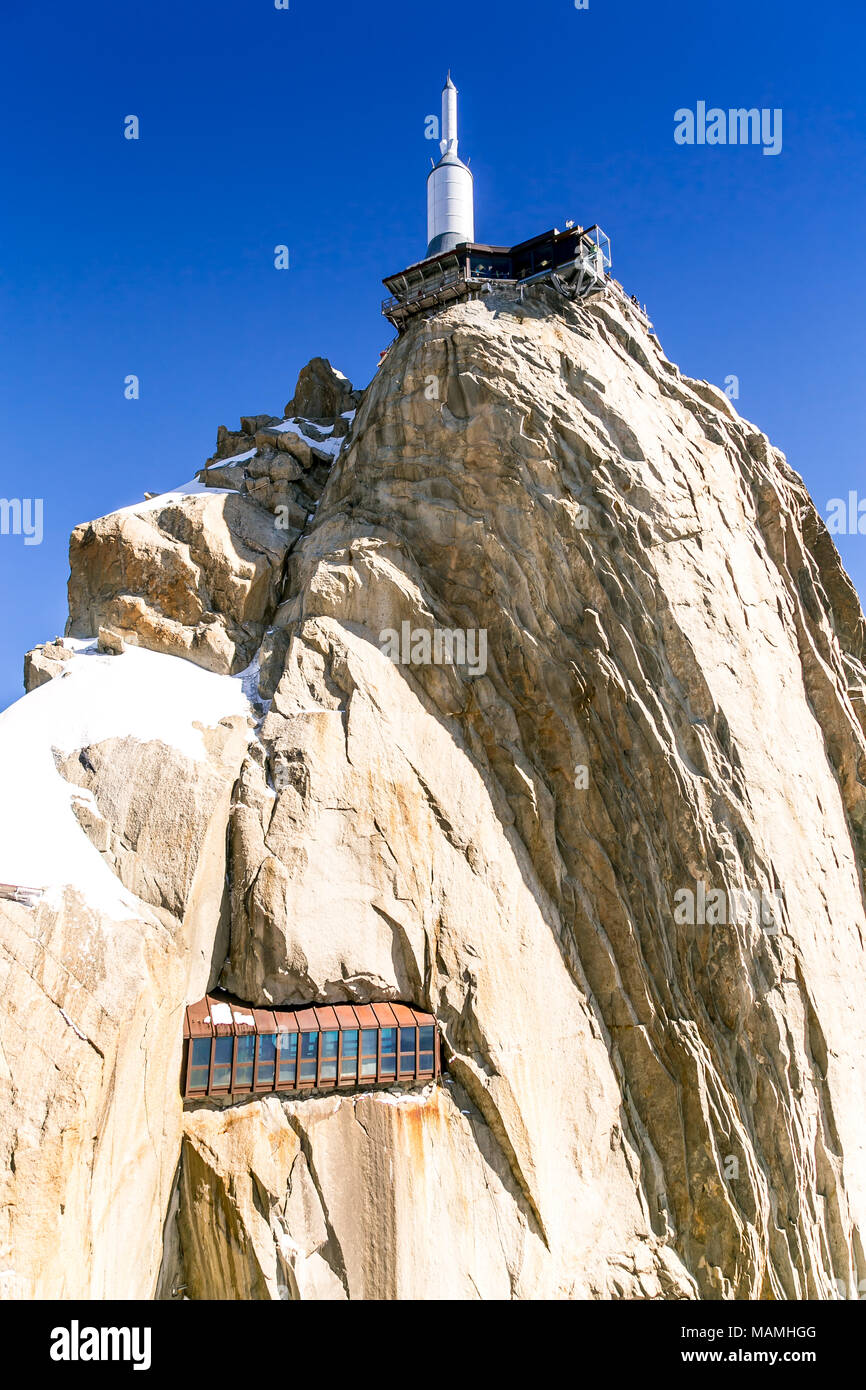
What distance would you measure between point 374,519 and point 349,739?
32.6 feet

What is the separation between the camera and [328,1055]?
24797mm

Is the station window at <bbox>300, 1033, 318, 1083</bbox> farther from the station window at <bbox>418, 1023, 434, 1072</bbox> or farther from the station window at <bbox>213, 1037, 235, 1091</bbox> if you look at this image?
the station window at <bbox>418, 1023, 434, 1072</bbox>

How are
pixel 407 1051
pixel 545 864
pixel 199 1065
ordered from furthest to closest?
pixel 545 864
pixel 407 1051
pixel 199 1065

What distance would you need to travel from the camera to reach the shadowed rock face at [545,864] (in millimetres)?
24406

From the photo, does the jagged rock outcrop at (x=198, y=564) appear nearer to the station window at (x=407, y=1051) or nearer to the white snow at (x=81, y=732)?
the white snow at (x=81, y=732)

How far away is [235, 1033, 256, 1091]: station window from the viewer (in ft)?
78.2

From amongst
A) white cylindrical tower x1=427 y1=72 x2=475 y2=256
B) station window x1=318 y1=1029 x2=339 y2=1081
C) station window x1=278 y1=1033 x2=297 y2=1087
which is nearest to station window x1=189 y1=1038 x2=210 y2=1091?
station window x1=278 y1=1033 x2=297 y2=1087

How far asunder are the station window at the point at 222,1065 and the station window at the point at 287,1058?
4.18ft

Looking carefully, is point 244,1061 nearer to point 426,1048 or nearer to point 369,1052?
point 369,1052

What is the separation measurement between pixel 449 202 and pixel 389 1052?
131 ft

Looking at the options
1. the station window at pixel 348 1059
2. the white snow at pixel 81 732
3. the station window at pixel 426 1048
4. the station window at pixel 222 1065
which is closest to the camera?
the white snow at pixel 81 732

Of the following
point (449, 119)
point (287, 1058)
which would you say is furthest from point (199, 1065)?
point (449, 119)

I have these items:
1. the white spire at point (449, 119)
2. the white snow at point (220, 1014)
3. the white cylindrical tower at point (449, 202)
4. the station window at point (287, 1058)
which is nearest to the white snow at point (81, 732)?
the white snow at point (220, 1014)

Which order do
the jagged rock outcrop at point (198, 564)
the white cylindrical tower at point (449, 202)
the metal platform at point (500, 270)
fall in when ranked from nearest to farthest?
1. the jagged rock outcrop at point (198, 564)
2. the metal platform at point (500, 270)
3. the white cylindrical tower at point (449, 202)
